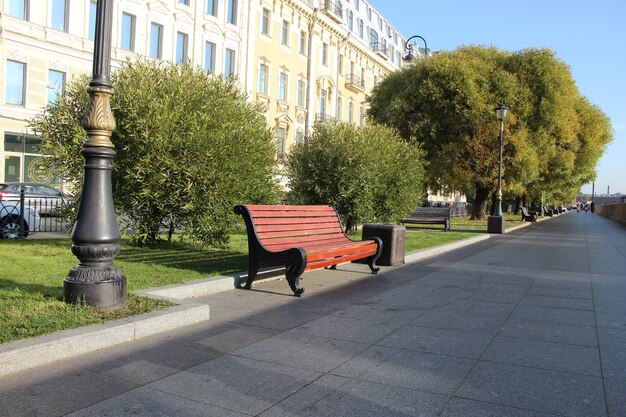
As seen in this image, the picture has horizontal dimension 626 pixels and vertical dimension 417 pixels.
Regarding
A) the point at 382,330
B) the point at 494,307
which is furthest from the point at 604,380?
the point at 494,307

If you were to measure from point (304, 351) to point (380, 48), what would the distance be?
57.8m

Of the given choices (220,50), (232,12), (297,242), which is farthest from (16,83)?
(297,242)

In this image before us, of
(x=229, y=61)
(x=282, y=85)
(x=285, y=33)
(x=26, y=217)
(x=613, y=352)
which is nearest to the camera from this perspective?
(x=613, y=352)

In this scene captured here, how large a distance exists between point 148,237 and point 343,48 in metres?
41.1

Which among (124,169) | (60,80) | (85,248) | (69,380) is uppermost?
(60,80)

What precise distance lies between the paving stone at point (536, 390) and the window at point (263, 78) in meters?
35.6

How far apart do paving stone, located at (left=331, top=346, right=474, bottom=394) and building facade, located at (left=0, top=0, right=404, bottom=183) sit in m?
8.05

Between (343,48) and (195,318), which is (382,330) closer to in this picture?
(195,318)

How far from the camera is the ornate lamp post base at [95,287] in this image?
16.5 feet

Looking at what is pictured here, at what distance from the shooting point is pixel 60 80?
1016 inches

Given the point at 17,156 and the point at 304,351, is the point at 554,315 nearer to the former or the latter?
the point at 304,351

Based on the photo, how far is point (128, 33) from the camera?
28.5 metres

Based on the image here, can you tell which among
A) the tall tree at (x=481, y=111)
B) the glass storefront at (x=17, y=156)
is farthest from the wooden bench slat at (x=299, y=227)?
the glass storefront at (x=17, y=156)

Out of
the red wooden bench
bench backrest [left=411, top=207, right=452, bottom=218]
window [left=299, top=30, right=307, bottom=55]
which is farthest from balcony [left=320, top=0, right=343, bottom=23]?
the red wooden bench
